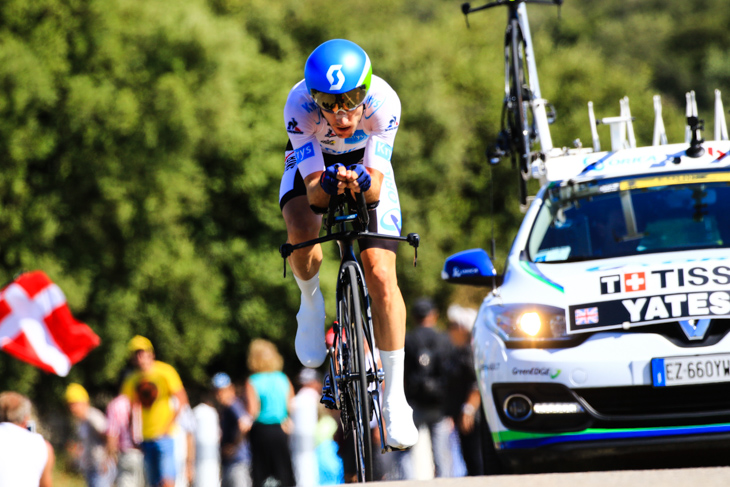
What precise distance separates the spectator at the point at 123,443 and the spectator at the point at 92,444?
1.02 ft

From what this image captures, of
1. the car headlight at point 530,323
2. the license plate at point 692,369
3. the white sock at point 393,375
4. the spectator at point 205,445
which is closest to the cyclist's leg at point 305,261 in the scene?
the white sock at point 393,375

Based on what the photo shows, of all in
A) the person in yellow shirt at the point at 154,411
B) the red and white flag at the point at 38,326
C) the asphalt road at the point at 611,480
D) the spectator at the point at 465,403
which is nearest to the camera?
the asphalt road at the point at 611,480

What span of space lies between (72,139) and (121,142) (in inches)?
46.0

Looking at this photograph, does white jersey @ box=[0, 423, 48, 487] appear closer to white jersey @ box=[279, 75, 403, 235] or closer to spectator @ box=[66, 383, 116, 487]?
white jersey @ box=[279, 75, 403, 235]

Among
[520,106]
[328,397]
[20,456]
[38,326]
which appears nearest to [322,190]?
[328,397]

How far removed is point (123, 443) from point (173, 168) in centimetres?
1518

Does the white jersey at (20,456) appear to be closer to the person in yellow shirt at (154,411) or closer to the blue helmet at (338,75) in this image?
the blue helmet at (338,75)

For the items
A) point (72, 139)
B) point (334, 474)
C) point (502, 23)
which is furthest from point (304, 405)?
point (502, 23)

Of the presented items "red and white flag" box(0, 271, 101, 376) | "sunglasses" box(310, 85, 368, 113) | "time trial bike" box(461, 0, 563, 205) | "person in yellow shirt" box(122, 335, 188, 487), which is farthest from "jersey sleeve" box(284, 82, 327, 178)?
"red and white flag" box(0, 271, 101, 376)

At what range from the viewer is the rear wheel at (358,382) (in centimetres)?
557

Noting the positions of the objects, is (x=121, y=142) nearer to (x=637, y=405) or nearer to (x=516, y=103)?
(x=516, y=103)

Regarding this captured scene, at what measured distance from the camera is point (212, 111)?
27.5m

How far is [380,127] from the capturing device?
5.88 meters

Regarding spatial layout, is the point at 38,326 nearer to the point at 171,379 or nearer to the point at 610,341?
the point at 171,379
